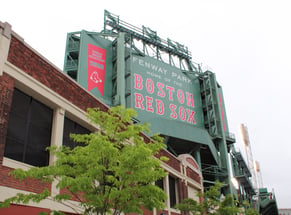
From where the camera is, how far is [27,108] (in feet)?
41.8

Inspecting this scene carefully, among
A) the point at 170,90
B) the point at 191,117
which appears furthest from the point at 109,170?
the point at 191,117

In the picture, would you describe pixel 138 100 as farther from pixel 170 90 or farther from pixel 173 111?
pixel 170 90

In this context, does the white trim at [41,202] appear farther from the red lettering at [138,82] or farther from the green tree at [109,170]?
the red lettering at [138,82]

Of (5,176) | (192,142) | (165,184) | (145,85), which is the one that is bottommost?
(5,176)

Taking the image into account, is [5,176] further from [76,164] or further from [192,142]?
[192,142]

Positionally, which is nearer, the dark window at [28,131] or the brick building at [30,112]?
the brick building at [30,112]

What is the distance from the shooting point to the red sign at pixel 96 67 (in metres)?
36.8

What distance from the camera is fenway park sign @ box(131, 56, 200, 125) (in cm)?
3903

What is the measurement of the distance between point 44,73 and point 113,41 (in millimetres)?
28633

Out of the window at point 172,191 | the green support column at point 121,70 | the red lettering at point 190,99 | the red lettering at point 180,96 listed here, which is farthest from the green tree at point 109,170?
the red lettering at point 190,99

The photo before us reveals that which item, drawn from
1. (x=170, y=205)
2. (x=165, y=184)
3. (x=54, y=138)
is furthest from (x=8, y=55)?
(x=170, y=205)

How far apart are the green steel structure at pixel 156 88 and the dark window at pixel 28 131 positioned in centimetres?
2202

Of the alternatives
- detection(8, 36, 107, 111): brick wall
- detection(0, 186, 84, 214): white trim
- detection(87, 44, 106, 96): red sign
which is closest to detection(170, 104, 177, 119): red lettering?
detection(87, 44, 106, 96): red sign

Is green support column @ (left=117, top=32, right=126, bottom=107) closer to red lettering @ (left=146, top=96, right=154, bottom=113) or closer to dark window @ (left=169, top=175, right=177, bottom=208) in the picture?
red lettering @ (left=146, top=96, right=154, bottom=113)
